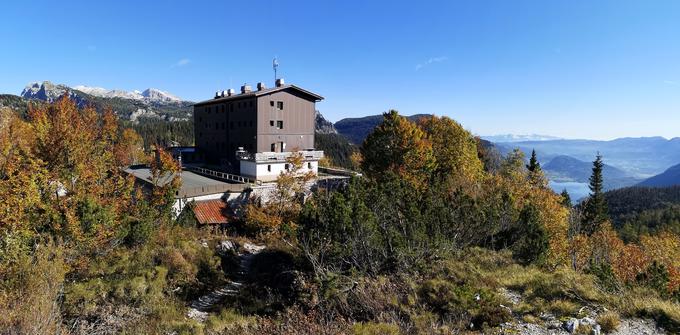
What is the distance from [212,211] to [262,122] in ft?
46.9

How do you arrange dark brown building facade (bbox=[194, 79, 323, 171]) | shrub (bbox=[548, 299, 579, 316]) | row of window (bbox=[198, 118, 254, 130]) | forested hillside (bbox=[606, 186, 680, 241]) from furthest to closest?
forested hillside (bbox=[606, 186, 680, 241])
row of window (bbox=[198, 118, 254, 130])
dark brown building facade (bbox=[194, 79, 323, 171])
shrub (bbox=[548, 299, 579, 316])

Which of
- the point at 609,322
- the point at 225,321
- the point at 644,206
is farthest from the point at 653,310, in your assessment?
the point at 644,206

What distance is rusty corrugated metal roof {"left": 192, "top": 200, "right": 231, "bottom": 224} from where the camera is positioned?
1188 inches

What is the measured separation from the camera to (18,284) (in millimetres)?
12914

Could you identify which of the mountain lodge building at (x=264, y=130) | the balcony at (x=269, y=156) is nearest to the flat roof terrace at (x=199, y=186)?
the balcony at (x=269, y=156)

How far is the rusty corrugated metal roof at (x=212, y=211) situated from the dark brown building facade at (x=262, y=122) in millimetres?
10892

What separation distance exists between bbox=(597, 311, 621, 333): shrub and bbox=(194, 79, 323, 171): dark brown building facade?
35.3 meters

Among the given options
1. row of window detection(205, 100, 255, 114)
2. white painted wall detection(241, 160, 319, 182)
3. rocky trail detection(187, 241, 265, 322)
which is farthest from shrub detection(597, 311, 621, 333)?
row of window detection(205, 100, 255, 114)

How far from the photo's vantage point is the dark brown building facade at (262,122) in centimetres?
4241

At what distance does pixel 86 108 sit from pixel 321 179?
41.5 meters

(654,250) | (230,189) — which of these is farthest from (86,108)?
(654,250)

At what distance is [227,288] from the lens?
19.8 meters

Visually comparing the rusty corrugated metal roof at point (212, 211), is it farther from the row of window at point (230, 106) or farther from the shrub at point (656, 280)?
the shrub at point (656, 280)

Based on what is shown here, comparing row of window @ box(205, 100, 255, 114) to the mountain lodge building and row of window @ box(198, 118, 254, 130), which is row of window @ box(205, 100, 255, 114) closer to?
the mountain lodge building
